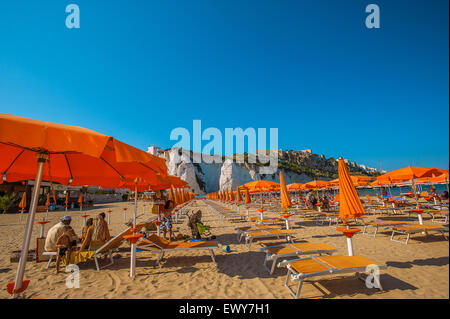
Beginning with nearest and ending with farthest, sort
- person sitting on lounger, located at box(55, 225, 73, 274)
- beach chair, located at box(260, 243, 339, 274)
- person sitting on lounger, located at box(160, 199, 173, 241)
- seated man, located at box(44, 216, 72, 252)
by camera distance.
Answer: beach chair, located at box(260, 243, 339, 274) < person sitting on lounger, located at box(55, 225, 73, 274) < seated man, located at box(44, 216, 72, 252) < person sitting on lounger, located at box(160, 199, 173, 241)

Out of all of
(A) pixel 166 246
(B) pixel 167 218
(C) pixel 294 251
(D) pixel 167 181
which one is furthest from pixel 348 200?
(B) pixel 167 218

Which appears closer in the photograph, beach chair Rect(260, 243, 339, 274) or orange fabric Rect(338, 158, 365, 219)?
beach chair Rect(260, 243, 339, 274)

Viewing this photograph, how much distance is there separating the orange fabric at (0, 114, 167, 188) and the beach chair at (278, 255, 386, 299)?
2.77m

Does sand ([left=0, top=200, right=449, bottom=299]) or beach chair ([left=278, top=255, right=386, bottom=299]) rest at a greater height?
beach chair ([left=278, top=255, right=386, bottom=299])

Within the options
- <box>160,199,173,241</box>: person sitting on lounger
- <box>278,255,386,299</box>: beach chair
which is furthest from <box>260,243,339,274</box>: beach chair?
<box>160,199,173,241</box>: person sitting on lounger

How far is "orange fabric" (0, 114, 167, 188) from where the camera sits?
1.93m

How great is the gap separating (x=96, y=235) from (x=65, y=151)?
3564 millimetres

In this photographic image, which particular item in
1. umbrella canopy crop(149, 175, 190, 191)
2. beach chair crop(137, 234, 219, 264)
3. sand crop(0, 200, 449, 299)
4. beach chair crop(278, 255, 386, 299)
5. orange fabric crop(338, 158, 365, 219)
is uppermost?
umbrella canopy crop(149, 175, 190, 191)

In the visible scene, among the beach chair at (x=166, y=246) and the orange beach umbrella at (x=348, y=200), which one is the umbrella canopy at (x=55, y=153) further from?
the orange beach umbrella at (x=348, y=200)

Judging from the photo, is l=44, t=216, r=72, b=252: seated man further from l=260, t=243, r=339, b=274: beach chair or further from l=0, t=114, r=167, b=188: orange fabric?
l=260, t=243, r=339, b=274: beach chair

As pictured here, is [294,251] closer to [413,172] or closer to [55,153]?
[55,153]

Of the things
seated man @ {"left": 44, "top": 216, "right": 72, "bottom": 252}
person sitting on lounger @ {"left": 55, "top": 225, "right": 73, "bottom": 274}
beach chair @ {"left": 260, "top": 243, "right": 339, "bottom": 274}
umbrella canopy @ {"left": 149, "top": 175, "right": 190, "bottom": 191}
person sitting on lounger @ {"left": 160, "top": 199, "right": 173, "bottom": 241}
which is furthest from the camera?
person sitting on lounger @ {"left": 160, "top": 199, "right": 173, "bottom": 241}

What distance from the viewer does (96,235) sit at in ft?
15.8
